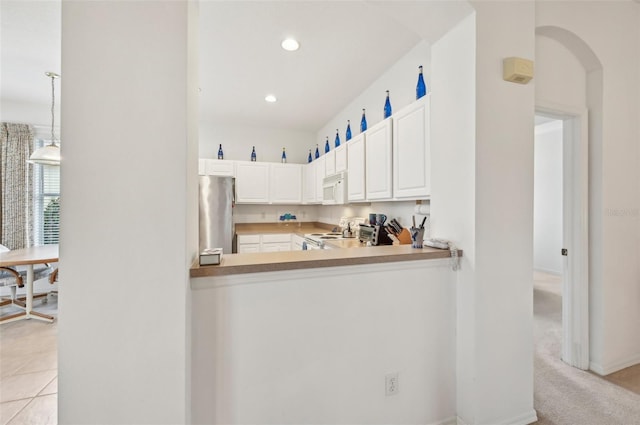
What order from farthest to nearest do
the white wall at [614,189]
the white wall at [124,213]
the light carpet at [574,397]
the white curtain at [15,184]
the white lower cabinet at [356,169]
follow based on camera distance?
the white curtain at [15,184] < the white lower cabinet at [356,169] < the white wall at [614,189] < the light carpet at [574,397] < the white wall at [124,213]

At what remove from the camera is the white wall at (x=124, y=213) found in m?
0.95

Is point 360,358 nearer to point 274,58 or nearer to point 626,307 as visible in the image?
point 626,307

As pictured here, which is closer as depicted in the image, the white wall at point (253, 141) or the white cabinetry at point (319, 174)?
the white cabinetry at point (319, 174)

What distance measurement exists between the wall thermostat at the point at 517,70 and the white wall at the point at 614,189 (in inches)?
23.9

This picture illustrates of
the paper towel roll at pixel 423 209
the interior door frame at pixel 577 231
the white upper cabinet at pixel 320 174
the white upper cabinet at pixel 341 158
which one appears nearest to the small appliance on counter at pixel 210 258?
the paper towel roll at pixel 423 209

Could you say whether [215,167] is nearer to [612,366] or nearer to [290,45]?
[290,45]

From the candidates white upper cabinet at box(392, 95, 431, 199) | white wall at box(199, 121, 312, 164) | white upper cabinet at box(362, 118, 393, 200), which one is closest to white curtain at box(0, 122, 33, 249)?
white wall at box(199, 121, 312, 164)

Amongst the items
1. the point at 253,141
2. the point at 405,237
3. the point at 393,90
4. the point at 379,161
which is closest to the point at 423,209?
the point at 405,237

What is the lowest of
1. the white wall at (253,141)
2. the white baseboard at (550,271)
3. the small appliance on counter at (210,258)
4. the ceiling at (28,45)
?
the white baseboard at (550,271)

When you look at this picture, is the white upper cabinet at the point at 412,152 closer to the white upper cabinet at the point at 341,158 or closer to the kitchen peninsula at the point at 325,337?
the kitchen peninsula at the point at 325,337

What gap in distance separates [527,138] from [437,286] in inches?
40.7

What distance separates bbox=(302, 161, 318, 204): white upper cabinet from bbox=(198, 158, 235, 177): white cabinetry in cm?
123

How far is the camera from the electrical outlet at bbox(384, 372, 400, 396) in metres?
1.47

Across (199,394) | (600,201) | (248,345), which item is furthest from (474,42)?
(199,394)
